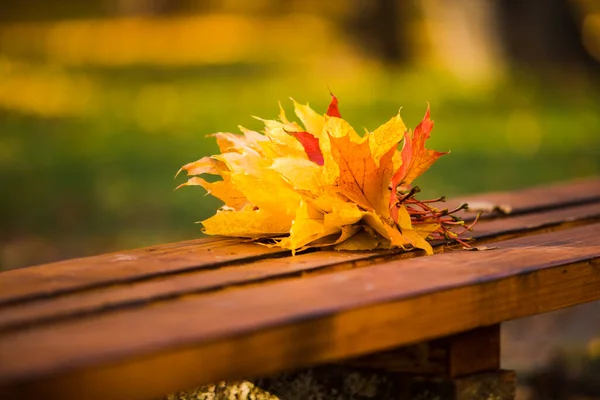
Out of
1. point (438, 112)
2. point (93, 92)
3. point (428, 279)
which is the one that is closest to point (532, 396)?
point (428, 279)

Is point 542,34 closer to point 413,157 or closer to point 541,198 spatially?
point 541,198

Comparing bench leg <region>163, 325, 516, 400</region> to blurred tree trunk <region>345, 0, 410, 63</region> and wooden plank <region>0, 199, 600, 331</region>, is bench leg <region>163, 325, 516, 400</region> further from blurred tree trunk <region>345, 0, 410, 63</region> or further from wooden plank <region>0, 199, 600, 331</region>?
blurred tree trunk <region>345, 0, 410, 63</region>

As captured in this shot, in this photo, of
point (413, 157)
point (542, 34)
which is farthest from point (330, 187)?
point (542, 34)

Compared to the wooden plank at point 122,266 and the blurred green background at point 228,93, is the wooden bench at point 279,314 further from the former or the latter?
the blurred green background at point 228,93

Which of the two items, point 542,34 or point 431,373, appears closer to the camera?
point 431,373

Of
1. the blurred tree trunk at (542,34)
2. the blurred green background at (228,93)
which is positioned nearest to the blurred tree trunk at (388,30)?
the blurred green background at (228,93)

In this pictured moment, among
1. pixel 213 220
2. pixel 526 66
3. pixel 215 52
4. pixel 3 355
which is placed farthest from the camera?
pixel 215 52

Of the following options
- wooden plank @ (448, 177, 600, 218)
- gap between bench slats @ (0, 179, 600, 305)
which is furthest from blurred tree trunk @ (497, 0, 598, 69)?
gap between bench slats @ (0, 179, 600, 305)

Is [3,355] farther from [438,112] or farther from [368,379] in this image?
[438,112]
